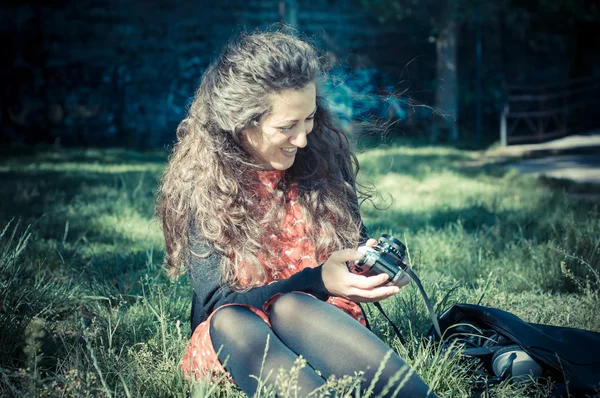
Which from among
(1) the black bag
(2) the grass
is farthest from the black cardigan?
(1) the black bag

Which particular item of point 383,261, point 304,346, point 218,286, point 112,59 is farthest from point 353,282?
point 112,59

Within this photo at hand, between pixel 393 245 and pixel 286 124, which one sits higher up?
pixel 286 124

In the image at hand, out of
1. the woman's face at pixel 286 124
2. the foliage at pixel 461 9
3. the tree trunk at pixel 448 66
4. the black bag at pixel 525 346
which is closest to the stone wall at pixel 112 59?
the foliage at pixel 461 9

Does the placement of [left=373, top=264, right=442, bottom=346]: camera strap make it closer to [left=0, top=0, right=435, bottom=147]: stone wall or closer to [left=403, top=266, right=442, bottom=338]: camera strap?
[left=403, top=266, right=442, bottom=338]: camera strap

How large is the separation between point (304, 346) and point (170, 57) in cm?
891

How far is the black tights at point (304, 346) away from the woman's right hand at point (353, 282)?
7 cm

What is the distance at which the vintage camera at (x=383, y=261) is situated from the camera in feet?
5.98

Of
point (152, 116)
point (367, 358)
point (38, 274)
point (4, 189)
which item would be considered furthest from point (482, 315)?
point (152, 116)

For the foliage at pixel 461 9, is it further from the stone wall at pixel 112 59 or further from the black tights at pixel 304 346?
the black tights at pixel 304 346

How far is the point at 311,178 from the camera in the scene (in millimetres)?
2320

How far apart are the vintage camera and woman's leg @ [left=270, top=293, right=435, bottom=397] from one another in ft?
0.48

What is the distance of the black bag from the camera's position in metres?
1.88

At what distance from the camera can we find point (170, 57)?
1012 centimetres

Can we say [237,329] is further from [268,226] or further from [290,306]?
[268,226]
